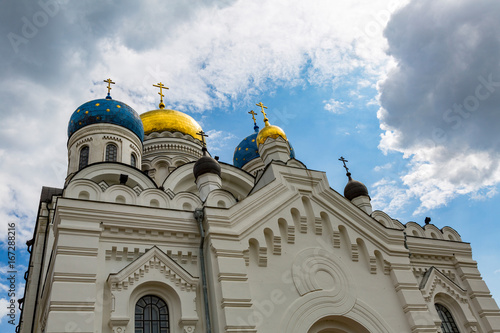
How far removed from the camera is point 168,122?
18.5 meters

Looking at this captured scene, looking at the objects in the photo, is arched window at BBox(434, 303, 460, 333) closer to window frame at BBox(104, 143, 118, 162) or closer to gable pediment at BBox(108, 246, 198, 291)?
gable pediment at BBox(108, 246, 198, 291)

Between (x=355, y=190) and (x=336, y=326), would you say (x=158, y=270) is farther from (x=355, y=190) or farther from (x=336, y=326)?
(x=355, y=190)

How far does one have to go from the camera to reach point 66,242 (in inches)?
275

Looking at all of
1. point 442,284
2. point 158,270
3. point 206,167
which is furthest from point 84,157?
point 442,284

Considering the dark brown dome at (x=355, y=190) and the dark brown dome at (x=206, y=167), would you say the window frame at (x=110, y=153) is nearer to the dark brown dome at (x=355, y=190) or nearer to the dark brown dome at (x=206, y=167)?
the dark brown dome at (x=206, y=167)

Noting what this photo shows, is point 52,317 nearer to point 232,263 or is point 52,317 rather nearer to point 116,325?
point 116,325

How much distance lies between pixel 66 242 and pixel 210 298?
2.47 meters

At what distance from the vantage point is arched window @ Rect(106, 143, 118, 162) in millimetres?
13578

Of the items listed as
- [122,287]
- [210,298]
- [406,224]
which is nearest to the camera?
[122,287]

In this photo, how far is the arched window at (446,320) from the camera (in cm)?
932

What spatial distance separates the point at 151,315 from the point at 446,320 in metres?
6.28

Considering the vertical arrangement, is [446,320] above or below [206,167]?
below

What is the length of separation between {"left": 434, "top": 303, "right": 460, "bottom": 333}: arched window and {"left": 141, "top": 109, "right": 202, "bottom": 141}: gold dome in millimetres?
11647

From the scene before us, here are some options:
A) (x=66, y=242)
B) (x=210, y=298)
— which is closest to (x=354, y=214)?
(x=210, y=298)
